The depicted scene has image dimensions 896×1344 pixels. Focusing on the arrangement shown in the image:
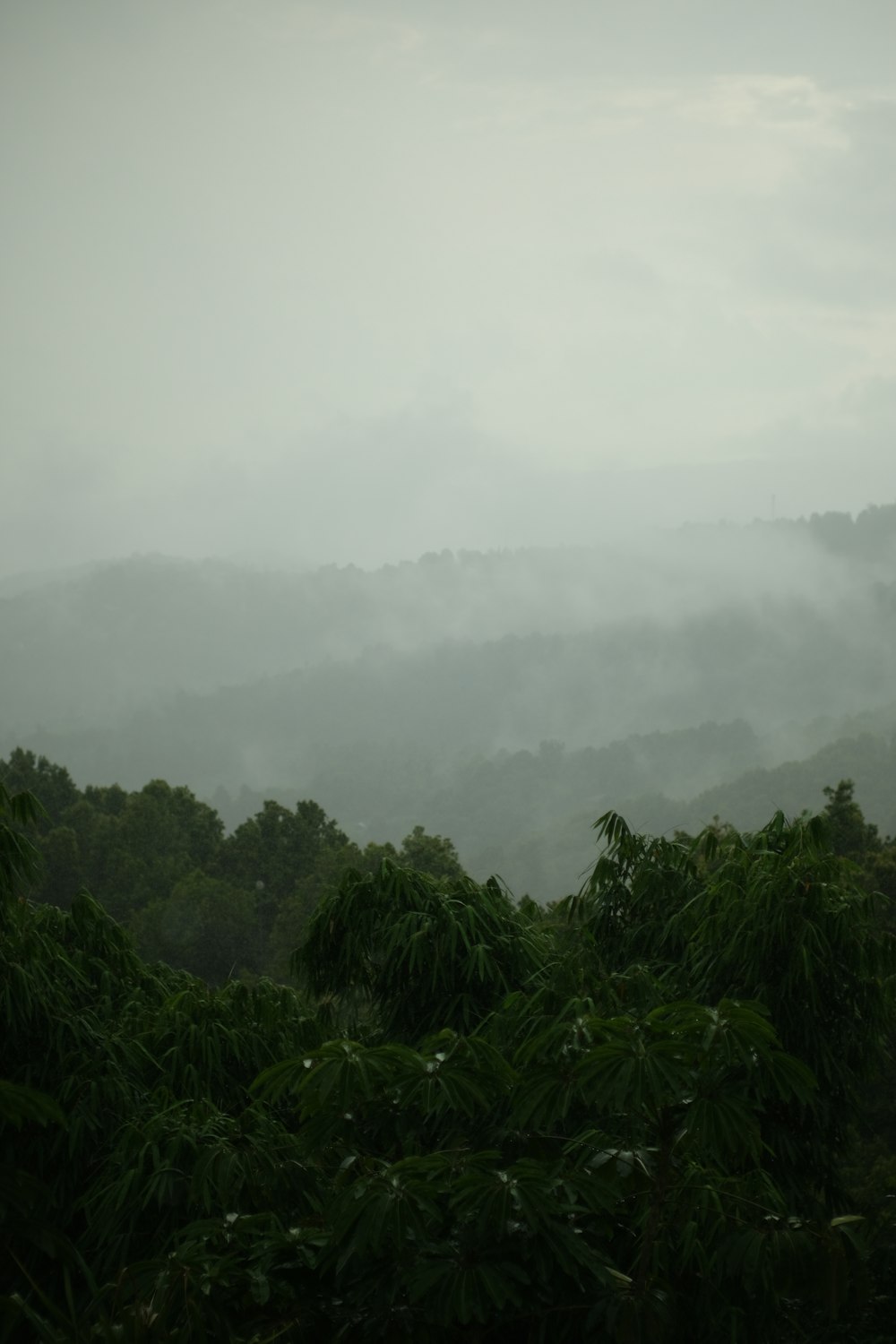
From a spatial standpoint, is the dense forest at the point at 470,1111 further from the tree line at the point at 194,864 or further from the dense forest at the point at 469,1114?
the tree line at the point at 194,864

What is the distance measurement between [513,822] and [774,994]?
113860 millimetres

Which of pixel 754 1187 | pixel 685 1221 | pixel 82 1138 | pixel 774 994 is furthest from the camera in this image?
pixel 774 994

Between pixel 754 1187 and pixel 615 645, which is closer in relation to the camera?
pixel 754 1187

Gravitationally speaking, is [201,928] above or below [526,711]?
below

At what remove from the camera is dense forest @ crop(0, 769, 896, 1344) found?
3.03 meters

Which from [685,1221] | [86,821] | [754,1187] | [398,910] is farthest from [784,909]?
[86,821]

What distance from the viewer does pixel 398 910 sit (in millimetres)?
6336

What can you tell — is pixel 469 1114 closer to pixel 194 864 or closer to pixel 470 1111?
pixel 470 1111

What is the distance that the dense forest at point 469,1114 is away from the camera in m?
3.03

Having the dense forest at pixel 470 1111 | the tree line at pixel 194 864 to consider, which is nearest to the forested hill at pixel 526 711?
the tree line at pixel 194 864

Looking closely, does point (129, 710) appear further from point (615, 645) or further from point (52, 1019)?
point (52, 1019)

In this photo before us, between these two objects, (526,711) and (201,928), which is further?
(526,711)

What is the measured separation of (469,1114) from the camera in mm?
3287

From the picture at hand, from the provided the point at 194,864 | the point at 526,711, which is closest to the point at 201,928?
the point at 194,864
